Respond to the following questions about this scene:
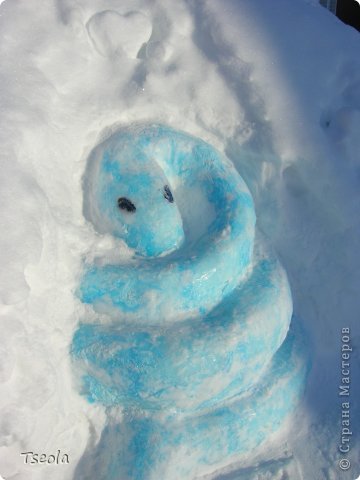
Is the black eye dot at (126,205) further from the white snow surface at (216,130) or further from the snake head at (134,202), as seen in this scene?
the white snow surface at (216,130)

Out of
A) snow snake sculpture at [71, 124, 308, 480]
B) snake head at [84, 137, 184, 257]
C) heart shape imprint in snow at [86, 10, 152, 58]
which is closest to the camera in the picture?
snow snake sculpture at [71, 124, 308, 480]

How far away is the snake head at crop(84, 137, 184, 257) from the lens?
5.50ft

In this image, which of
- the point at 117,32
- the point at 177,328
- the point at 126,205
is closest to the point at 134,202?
the point at 126,205

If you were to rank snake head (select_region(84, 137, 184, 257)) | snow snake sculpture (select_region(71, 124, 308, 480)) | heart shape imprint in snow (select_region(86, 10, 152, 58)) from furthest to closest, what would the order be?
heart shape imprint in snow (select_region(86, 10, 152, 58)) → snake head (select_region(84, 137, 184, 257)) → snow snake sculpture (select_region(71, 124, 308, 480))

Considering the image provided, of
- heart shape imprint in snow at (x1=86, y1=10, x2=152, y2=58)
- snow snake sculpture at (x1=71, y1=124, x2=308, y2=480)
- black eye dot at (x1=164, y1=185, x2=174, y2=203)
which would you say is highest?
heart shape imprint in snow at (x1=86, y1=10, x2=152, y2=58)

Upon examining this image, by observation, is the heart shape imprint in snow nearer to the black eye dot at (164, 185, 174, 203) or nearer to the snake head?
the snake head

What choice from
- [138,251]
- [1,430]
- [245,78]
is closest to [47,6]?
[245,78]

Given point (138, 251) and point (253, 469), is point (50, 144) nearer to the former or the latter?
point (138, 251)

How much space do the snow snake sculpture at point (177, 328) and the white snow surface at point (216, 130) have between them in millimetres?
69

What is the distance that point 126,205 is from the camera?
5.56 feet

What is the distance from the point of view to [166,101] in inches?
76.9

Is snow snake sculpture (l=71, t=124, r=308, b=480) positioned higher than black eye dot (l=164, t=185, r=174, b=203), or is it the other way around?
black eye dot (l=164, t=185, r=174, b=203)

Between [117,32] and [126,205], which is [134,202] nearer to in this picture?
[126,205]

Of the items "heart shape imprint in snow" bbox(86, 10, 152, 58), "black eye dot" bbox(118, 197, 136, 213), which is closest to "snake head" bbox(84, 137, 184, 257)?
"black eye dot" bbox(118, 197, 136, 213)
